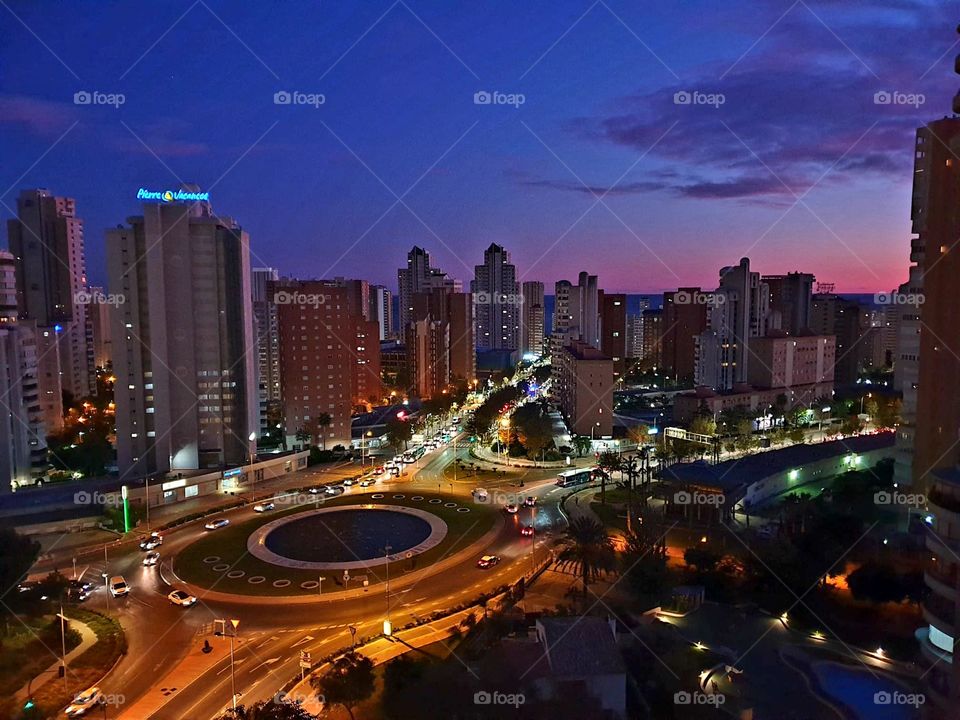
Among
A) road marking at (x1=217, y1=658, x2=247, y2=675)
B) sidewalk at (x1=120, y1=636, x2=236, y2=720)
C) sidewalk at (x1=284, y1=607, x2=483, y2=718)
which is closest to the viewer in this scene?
sidewalk at (x1=120, y1=636, x2=236, y2=720)

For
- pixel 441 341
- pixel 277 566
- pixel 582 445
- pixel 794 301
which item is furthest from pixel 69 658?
pixel 794 301

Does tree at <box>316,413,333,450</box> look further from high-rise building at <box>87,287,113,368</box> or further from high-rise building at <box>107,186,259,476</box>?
high-rise building at <box>87,287,113,368</box>

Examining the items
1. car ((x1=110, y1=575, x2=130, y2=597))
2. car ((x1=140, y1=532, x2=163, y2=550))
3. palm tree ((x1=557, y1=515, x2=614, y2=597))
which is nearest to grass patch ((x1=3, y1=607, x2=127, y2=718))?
car ((x1=110, y1=575, x2=130, y2=597))

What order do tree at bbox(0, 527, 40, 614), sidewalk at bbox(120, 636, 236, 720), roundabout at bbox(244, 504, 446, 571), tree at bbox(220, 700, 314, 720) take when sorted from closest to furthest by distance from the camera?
tree at bbox(220, 700, 314, 720), sidewalk at bbox(120, 636, 236, 720), tree at bbox(0, 527, 40, 614), roundabout at bbox(244, 504, 446, 571)

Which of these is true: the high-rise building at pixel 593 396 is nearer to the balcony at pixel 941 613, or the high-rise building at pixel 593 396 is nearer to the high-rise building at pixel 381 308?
the balcony at pixel 941 613

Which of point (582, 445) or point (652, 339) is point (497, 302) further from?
point (582, 445)

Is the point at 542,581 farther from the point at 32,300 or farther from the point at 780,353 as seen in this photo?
the point at 32,300

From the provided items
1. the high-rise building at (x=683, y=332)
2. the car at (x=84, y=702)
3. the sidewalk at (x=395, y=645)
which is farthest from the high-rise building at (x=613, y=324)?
the car at (x=84, y=702)
